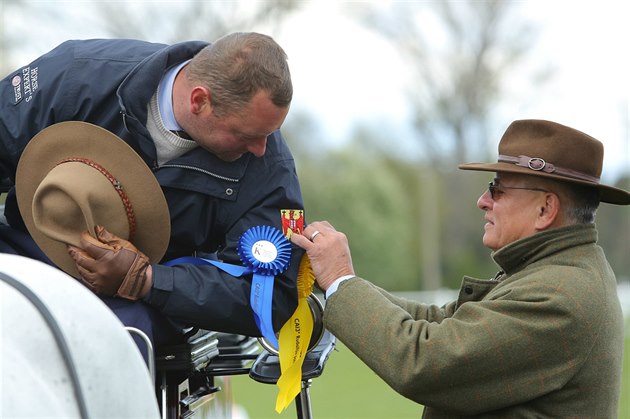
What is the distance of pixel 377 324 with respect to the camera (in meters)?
2.98

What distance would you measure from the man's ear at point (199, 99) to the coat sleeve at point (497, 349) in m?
0.99

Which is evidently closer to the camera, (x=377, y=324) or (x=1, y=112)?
(x=377, y=324)

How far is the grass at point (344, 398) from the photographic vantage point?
8.13 m

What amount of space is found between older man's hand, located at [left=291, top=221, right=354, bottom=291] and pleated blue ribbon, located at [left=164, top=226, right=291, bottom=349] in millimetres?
70

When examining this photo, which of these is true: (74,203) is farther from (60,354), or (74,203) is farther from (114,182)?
(60,354)

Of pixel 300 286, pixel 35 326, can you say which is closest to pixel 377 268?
pixel 300 286

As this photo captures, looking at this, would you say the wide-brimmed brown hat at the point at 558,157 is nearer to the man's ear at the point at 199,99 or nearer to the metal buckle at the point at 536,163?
the metal buckle at the point at 536,163

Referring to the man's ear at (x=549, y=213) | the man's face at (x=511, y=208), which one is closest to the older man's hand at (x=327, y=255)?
the man's face at (x=511, y=208)

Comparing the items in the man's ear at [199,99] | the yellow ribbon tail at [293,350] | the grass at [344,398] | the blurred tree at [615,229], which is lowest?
the blurred tree at [615,229]

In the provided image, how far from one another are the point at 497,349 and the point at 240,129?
3.65 feet

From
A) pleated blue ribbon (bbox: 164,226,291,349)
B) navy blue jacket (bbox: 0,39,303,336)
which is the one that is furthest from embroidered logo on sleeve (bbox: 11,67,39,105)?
pleated blue ribbon (bbox: 164,226,291,349)

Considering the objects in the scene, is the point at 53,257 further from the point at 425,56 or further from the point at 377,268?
the point at 425,56

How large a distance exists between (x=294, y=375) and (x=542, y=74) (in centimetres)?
1812

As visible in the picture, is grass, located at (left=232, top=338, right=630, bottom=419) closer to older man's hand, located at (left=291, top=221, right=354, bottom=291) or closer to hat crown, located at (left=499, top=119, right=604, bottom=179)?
older man's hand, located at (left=291, top=221, right=354, bottom=291)
